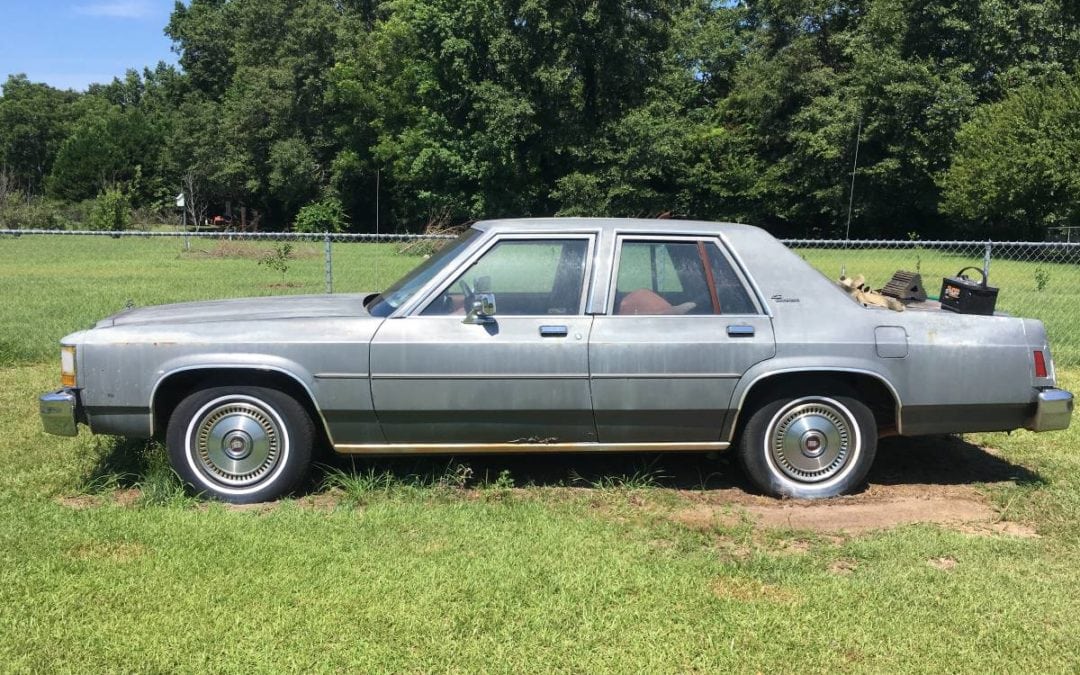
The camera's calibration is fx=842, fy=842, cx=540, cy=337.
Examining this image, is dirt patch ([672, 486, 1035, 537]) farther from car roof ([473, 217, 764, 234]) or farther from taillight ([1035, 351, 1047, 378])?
car roof ([473, 217, 764, 234])

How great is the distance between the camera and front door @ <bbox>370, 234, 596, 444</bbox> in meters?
4.57

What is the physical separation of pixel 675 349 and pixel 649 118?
35.5 meters

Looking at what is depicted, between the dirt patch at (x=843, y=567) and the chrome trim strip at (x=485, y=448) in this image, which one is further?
the chrome trim strip at (x=485, y=448)

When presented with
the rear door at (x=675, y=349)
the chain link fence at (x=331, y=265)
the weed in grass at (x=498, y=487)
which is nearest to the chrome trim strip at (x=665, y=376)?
the rear door at (x=675, y=349)

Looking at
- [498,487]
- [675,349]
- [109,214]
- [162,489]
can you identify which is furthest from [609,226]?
[109,214]

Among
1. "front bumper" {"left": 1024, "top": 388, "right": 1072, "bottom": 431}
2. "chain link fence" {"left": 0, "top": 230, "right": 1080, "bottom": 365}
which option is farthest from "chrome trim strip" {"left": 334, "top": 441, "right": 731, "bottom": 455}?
"chain link fence" {"left": 0, "top": 230, "right": 1080, "bottom": 365}

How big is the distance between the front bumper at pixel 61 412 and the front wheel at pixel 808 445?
3.71 meters

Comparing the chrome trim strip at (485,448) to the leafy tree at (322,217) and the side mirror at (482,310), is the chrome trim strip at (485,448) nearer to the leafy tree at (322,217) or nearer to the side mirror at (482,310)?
the side mirror at (482,310)

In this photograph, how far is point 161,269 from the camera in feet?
61.6

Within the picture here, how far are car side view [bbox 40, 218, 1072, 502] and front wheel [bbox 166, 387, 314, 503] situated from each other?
11mm

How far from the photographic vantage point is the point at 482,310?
14.8 feet

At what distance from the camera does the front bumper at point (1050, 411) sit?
477 cm

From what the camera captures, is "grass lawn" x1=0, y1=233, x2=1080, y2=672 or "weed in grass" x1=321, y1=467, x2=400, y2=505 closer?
"grass lawn" x1=0, y1=233, x2=1080, y2=672

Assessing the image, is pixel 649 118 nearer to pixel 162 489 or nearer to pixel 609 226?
pixel 609 226
